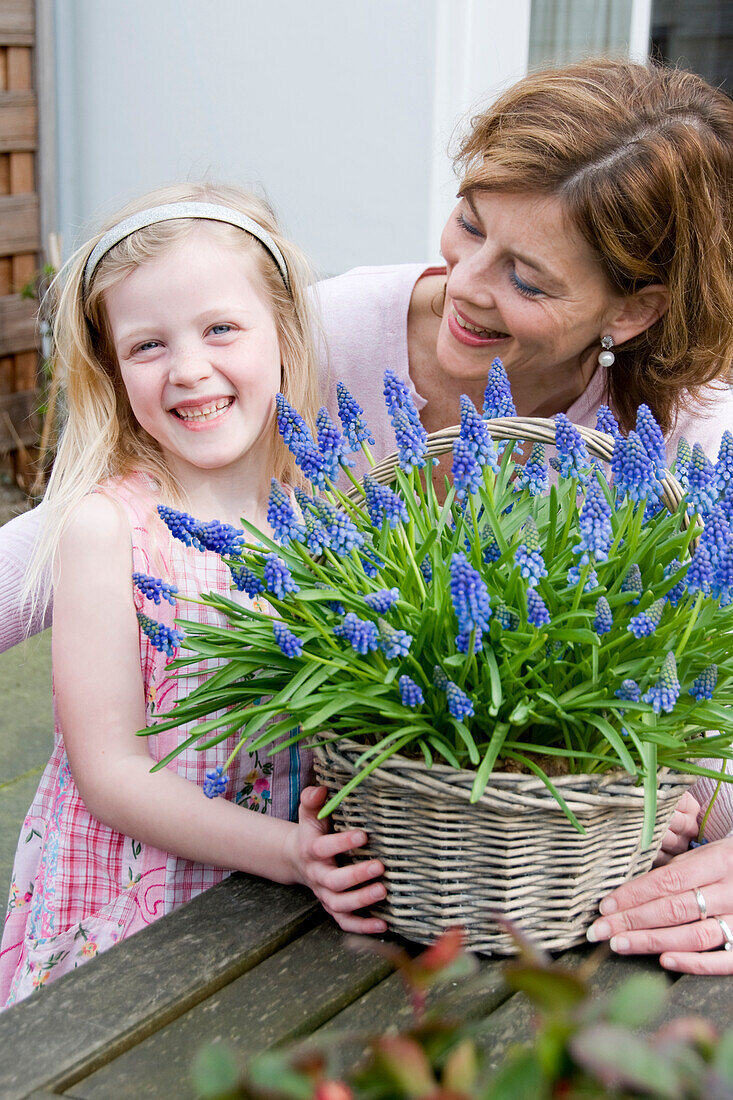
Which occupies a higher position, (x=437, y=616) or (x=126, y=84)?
(x=126, y=84)

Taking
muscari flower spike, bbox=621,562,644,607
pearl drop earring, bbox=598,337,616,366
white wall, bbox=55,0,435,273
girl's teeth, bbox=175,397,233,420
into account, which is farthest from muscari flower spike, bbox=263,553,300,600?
white wall, bbox=55,0,435,273

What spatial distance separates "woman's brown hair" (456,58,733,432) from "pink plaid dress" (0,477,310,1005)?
32.6 inches

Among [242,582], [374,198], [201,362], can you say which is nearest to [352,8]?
[374,198]

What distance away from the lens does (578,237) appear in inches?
75.8

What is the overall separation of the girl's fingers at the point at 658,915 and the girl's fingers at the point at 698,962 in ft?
0.11

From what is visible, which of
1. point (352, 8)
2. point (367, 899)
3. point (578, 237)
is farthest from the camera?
point (352, 8)

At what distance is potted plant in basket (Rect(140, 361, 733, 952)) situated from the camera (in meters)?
1.04

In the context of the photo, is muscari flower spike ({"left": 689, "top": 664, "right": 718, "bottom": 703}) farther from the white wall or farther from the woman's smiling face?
the white wall

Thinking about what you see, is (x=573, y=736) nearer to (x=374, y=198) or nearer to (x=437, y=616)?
(x=437, y=616)

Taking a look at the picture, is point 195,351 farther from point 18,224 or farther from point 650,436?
point 18,224

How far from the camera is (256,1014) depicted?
41.1 inches

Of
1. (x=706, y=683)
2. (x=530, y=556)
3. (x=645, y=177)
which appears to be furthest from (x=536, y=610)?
(x=645, y=177)

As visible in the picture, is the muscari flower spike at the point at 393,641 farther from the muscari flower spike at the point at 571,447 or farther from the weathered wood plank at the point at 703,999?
the weathered wood plank at the point at 703,999

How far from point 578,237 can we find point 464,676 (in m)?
1.10
